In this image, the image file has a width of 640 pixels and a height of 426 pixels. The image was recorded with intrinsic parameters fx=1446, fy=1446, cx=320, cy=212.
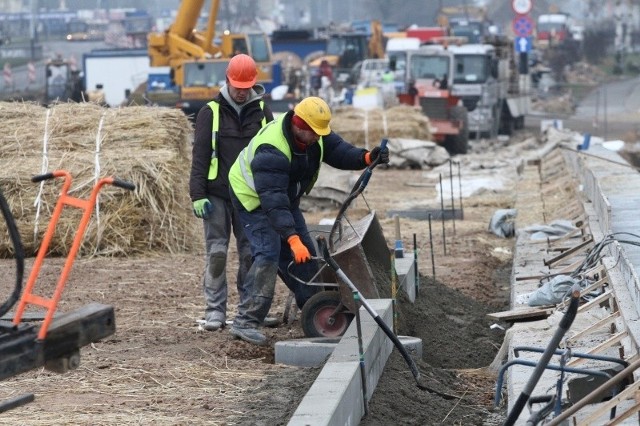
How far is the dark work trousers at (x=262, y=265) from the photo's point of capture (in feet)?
31.2

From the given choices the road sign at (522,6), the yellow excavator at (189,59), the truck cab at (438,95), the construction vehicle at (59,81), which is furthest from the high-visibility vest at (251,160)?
the construction vehicle at (59,81)

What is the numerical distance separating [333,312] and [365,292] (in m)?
0.27

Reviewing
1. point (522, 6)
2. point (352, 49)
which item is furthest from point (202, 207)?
point (352, 49)

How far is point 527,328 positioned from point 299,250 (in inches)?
66.5

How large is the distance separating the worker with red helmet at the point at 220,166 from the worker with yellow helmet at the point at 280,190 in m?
0.44

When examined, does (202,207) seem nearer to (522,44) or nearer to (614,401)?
(614,401)

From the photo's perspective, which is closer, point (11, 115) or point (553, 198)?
point (11, 115)

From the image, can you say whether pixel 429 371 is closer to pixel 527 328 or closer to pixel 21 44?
pixel 527 328

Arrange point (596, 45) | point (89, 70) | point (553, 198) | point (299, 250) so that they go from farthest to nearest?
point (596, 45), point (89, 70), point (553, 198), point (299, 250)

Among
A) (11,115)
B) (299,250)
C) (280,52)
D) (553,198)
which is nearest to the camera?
(299,250)

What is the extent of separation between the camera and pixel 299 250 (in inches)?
352

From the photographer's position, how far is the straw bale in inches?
1156

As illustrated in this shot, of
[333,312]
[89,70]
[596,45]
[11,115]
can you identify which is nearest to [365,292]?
[333,312]

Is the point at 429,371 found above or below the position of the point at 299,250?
below
